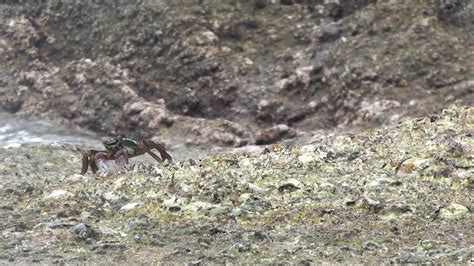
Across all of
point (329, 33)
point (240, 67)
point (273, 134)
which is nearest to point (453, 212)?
point (273, 134)

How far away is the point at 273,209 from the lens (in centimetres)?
1095

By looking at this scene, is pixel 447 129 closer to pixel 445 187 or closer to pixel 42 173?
pixel 445 187

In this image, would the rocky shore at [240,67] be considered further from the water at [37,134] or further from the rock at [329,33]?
the water at [37,134]

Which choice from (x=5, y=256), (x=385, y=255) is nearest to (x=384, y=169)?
(x=385, y=255)

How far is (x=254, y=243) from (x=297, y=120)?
1714cm

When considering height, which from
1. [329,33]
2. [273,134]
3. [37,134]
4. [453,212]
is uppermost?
[453,212]

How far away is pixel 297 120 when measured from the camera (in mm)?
26422

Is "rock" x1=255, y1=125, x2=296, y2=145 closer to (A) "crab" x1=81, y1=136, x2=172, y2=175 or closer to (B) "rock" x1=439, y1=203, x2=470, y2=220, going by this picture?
(A) "crab" x1=81, y1=136, x2=172, y2=175

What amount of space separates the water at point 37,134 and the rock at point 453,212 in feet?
56.3

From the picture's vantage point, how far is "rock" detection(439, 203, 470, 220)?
996cm

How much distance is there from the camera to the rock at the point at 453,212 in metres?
9.96

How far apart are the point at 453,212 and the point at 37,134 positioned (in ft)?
67.4

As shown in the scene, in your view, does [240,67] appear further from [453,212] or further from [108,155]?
[453,212]

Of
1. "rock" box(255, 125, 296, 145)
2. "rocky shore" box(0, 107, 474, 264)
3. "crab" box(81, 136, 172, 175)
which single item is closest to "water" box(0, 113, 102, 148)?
"rock" box(255, 125, 296, 145)
